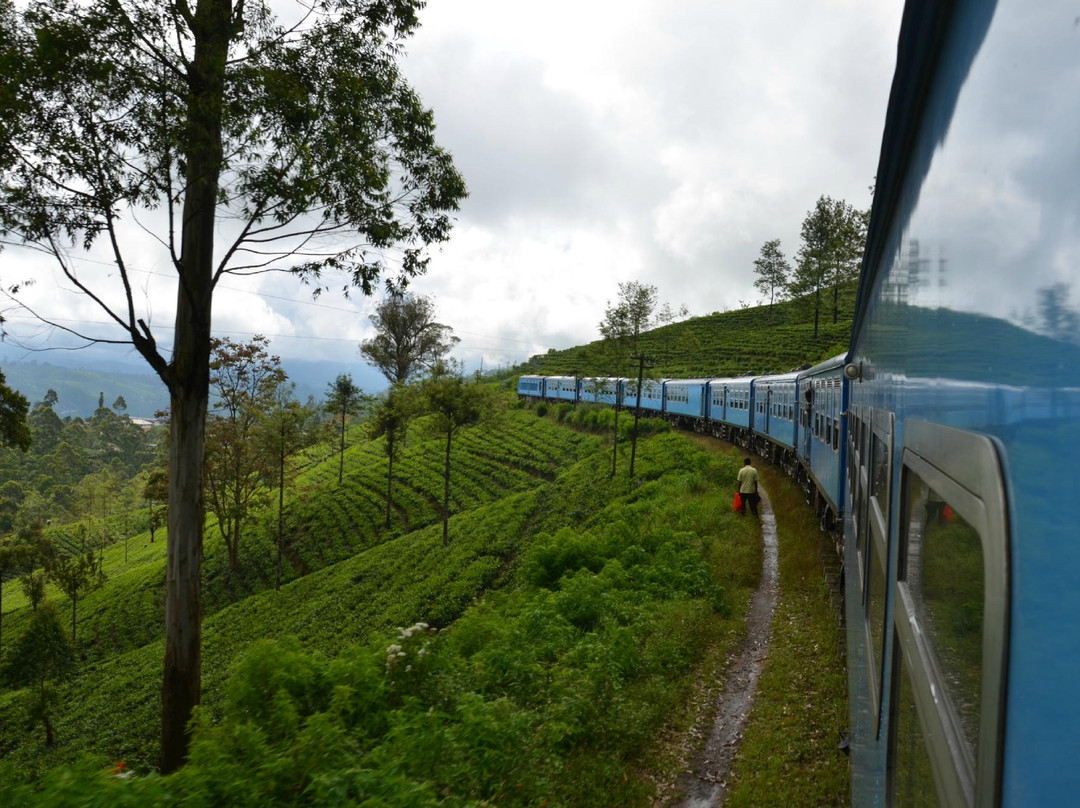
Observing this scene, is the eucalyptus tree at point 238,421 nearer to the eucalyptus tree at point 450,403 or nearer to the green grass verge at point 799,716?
the eucalyptus tree at point 450,403

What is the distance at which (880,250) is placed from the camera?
403 cm

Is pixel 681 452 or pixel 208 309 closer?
pixel 208 309

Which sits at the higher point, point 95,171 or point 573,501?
point 95,171

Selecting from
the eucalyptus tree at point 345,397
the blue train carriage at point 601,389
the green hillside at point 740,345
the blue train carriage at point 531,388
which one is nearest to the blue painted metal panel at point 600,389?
the blue train carriage at point 601,389

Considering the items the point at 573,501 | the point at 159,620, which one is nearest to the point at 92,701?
the point at 159,620

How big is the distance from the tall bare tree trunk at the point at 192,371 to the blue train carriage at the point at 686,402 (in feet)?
80.0

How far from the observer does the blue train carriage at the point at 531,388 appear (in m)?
55.0

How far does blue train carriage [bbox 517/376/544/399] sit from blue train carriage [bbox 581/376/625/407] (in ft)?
31.8

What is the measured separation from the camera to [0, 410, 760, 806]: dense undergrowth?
470 centimetres

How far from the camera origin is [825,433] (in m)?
11.9

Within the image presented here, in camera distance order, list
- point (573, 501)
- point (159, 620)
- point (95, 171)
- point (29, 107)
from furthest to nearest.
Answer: point (159, 620) < point (573, 501) < point (95, 171) < point (29, 107)

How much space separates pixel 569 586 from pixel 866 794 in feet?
29.6

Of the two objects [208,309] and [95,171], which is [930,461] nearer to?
[208,309]

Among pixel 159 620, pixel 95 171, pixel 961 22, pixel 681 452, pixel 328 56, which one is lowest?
pixel 159 620
